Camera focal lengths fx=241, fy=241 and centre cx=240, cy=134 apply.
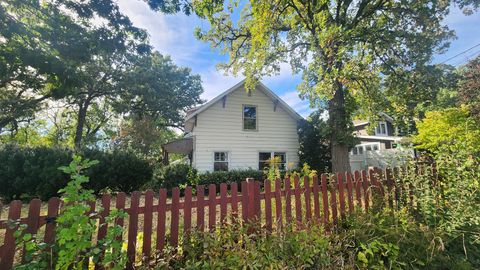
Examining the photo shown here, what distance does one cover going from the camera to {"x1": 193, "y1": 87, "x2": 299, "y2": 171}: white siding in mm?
13781

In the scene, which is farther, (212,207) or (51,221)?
(212,207)

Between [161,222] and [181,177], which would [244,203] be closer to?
[161,222]

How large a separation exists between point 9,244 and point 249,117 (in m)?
13.4

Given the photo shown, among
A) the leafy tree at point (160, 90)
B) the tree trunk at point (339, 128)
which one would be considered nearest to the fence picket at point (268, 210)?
the tree trunk at point (339, 128)

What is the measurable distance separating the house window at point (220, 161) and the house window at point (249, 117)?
7.33 ft

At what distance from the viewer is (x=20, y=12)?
9.30 meters

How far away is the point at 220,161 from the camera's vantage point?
557 inches

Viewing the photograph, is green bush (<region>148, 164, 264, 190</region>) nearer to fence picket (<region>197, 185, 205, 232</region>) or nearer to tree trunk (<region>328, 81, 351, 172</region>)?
tree trunk (<region>328, 81, 351, 172</region>)

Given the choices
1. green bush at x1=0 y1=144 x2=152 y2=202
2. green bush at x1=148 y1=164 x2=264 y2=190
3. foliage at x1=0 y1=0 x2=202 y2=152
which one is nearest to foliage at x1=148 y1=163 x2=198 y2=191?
green bush at x1=148 y1=164 x2=264 y2=190

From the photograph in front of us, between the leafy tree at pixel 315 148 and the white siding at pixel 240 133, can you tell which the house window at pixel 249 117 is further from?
the leafy tree at pixel 315 148

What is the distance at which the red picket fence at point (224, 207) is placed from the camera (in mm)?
2459

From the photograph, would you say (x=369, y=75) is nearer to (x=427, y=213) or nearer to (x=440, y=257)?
(x=427, y=213)

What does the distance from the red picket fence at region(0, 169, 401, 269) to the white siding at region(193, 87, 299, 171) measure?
387 inches

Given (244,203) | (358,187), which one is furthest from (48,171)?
(358,187)
